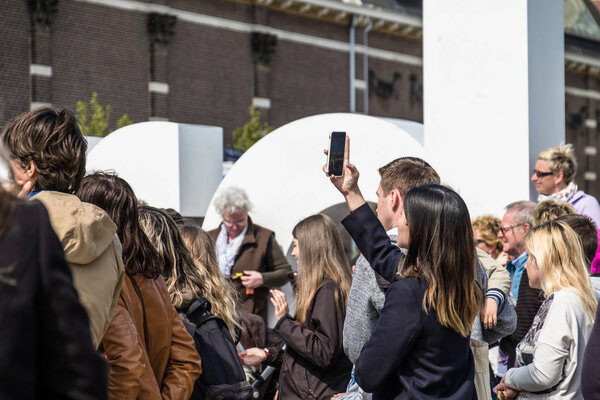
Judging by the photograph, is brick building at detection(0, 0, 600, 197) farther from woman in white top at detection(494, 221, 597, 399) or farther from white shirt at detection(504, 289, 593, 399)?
white shirt at detection(504, 289, 593, 399)

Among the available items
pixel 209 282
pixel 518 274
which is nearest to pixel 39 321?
pixel 209 282

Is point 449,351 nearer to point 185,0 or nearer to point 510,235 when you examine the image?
point 510,235

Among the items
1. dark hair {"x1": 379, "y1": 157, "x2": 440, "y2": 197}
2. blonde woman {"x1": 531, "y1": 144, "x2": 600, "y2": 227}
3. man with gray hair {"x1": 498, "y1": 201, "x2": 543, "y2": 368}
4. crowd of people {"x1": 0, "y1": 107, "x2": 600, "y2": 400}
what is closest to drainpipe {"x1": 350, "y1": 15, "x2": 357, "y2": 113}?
blonde woman {"x1": 531, "y1": 144, "x2": 600, "y2": 227}

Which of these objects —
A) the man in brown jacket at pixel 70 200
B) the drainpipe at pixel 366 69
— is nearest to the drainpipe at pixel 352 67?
the drainpipe at pixel 366 69

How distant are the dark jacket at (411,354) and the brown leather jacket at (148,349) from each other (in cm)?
72

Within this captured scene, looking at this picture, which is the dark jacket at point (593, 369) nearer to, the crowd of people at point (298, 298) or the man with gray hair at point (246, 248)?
the crowd of people at point (298, 298)

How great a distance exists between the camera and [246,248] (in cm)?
676

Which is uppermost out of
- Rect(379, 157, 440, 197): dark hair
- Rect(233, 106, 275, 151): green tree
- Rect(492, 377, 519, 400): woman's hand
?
Rect(233, 106, 275, 151): green tree

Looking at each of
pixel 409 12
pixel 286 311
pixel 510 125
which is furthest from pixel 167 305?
pixel 409 12

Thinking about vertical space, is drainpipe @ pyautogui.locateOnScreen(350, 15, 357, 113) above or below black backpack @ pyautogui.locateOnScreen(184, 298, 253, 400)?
above

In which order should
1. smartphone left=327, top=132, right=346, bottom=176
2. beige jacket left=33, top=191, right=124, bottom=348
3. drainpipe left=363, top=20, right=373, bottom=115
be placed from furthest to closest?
drainpipe left=363, top=20, right=373, bottom=115, smartphone left=327, top=132, right=346, bottom=176, beige jacket left=33, top=191, right=124, bottom=348

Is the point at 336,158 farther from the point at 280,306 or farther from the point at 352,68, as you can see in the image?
the point at 352,68

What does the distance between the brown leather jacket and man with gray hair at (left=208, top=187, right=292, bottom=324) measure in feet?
10.9

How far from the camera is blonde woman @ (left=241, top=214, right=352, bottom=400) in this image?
4.29 m
